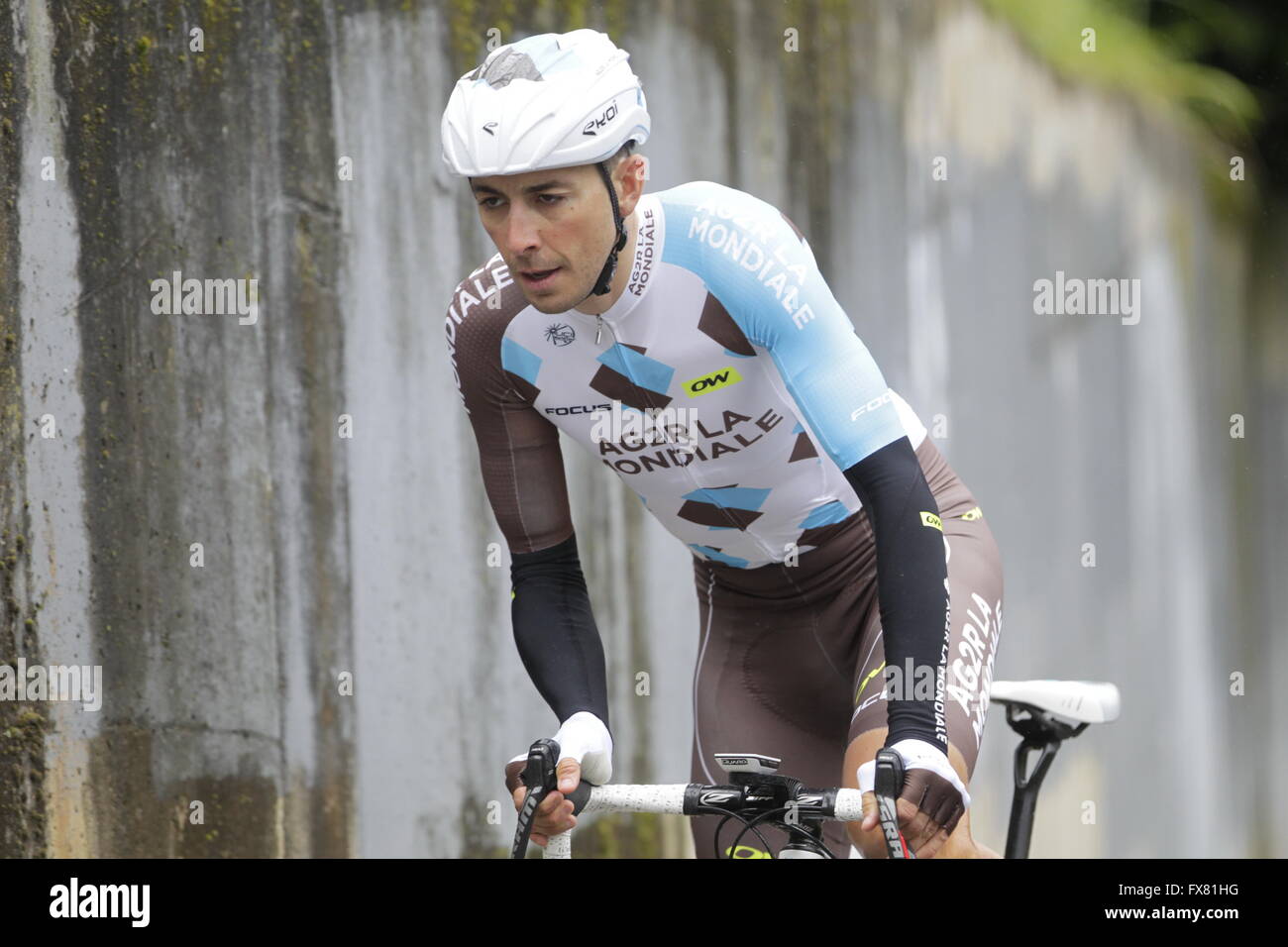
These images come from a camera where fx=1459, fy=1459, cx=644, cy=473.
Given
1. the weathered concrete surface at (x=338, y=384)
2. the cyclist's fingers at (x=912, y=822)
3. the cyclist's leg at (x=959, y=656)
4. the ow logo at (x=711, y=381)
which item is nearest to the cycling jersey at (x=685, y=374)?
the ow logo at (x=711, y=381)

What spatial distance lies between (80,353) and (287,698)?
4.34 ft

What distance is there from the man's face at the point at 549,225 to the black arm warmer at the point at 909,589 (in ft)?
2.11

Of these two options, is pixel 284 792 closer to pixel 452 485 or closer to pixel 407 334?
pixel 452 485

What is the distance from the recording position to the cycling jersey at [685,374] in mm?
2820

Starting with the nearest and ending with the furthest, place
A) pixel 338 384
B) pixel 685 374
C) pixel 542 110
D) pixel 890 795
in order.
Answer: pixel 890 795 < pixel 542 110 < pixel 685 374 < pixel 338 384

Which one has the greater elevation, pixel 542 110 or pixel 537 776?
pixel 542 110

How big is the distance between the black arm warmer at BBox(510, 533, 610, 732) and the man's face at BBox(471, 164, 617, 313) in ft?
2.03

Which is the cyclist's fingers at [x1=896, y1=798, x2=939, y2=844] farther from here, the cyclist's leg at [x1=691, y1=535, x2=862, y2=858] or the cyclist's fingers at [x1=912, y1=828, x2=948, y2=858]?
the cyclist's leg at [x1=691, y1=535, x2=862, y2=858]

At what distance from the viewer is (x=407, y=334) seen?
515 centimetres

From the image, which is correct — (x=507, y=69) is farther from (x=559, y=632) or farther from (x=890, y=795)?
(x=890, y=795)

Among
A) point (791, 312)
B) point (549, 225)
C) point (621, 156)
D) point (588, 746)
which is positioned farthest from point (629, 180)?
point (588, 746)

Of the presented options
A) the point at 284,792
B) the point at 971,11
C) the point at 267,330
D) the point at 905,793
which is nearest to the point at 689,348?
the point at 905,793

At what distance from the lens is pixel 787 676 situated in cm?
342

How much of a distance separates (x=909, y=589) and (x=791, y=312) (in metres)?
0.58
